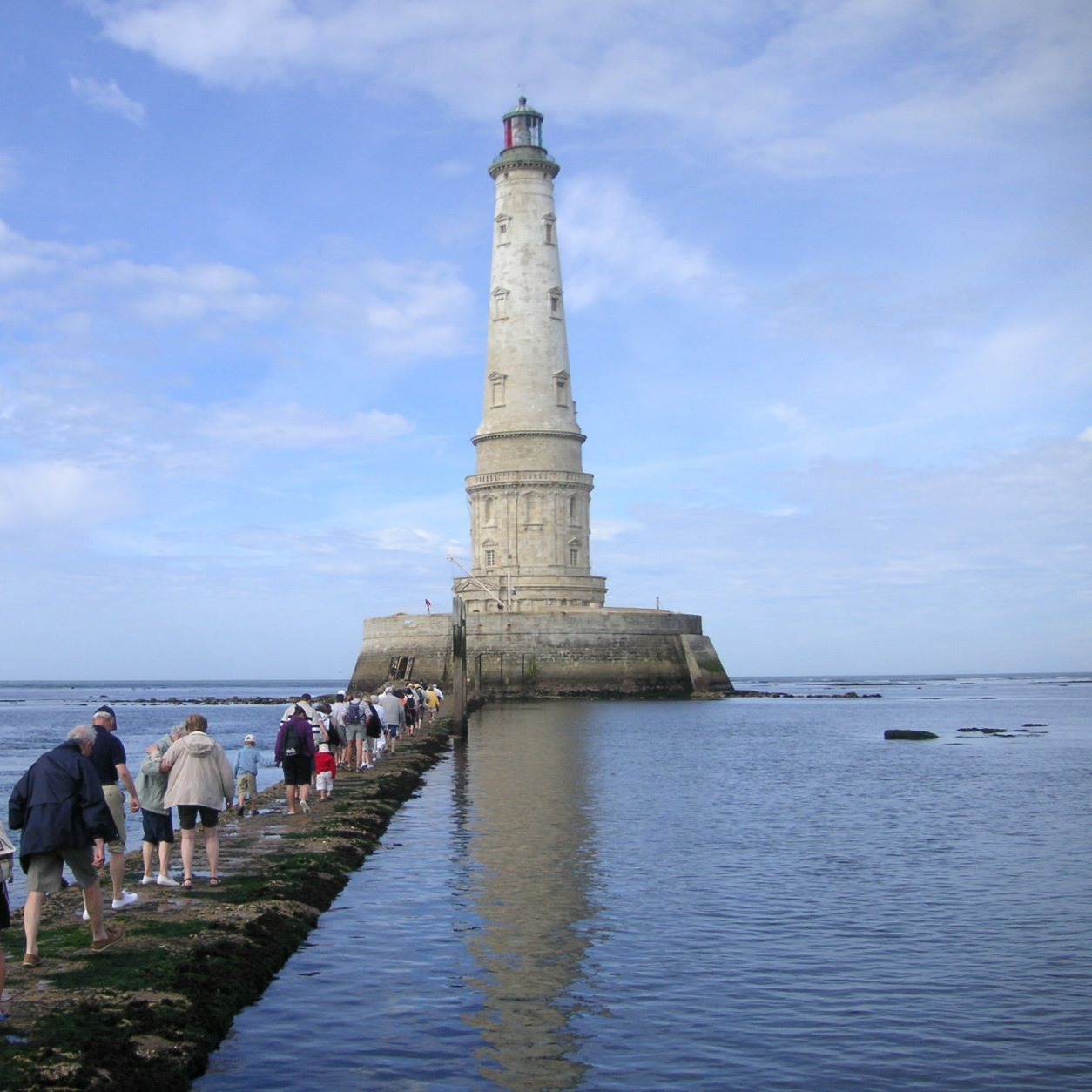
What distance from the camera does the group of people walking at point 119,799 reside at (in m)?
8.95

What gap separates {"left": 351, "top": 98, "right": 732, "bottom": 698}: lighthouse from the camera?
5956cm

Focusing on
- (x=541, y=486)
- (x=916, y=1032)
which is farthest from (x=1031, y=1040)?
(x=541, y=486)

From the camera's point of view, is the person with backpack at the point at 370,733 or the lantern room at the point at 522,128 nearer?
the person with backpack at the point at 370,733

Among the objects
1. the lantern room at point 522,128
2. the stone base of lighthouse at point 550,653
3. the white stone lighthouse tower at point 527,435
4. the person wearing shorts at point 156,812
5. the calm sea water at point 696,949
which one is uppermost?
the lantern room at point 522,128

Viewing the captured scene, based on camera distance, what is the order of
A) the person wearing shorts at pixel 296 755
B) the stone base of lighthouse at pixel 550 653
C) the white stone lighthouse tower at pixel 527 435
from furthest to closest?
1. the white stone lighthouse tower at pixel 527 435
2. the stone base of lighthouse at pixel 550 653
3. the person wearing shorts at pixel 296 755

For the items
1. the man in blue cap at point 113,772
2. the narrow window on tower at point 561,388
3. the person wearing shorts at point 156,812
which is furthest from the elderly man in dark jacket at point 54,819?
the narrow window on tower at point 561,388

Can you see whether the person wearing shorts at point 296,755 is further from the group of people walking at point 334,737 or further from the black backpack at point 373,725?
the black backpack at point 373,725

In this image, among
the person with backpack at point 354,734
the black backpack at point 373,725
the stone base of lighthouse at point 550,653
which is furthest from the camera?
the stone base of lighthouse at point 550,653

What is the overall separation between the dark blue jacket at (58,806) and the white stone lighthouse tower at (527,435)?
52824 millimetres

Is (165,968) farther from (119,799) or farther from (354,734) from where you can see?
(354,734)

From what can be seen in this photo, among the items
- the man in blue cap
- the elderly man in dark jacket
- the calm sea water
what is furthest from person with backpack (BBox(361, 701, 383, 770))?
the elderly man in dark jacket

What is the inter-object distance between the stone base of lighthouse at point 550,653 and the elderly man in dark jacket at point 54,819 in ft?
162

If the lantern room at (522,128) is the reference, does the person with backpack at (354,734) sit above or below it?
below

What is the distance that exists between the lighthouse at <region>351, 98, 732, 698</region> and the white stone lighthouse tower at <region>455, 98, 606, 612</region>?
0.18 feet
